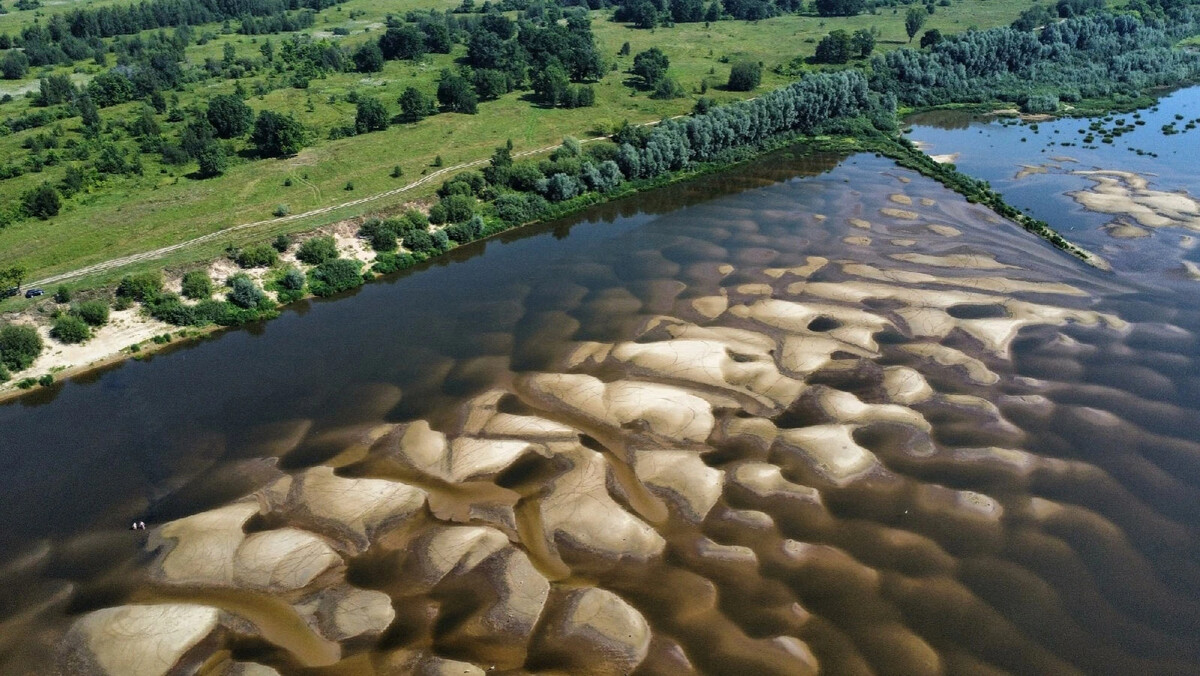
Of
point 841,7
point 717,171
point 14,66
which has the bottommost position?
point 717,171

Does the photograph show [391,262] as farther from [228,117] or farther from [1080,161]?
[1080,161]

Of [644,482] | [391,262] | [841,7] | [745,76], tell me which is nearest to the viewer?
[644,482]

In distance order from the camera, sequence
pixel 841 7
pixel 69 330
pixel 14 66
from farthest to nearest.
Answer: pixel 841 7, pixel 14 66, pixel 69 330

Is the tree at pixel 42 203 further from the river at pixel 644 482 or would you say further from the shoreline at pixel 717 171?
the river at pixel 644 482

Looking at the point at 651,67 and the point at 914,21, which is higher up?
the point at 914,21

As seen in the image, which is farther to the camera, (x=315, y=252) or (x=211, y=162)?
(x=211, y=162)

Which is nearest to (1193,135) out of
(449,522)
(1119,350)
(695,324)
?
(1119,350)

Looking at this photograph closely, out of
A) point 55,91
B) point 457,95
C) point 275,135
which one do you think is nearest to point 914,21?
point 457,95

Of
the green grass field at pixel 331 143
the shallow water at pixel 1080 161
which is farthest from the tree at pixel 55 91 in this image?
the shallow water at pixel 1080 161
